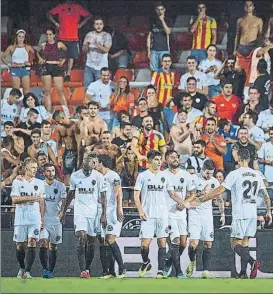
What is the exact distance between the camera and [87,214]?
1337 cm

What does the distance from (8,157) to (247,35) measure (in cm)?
351

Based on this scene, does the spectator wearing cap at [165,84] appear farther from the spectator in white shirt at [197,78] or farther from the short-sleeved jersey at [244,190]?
the short-sleeved jersey at [244,190]

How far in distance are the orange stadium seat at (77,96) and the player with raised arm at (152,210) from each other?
1.62 meters

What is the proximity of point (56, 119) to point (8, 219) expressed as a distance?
A: 1568 millimetres

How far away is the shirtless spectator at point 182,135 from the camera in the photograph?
46.1 ft

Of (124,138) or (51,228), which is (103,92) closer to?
(124,138)

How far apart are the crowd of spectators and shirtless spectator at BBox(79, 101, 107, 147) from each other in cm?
1

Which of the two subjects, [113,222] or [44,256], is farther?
[44,256]

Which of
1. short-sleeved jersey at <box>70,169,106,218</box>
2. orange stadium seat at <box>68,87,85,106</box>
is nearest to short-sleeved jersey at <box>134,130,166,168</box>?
short-sleeved jersey at <box>70,169,106,218</box>

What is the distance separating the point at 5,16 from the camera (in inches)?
583

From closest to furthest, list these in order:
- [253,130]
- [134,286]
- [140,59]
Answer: [134,286], [253,130], [140,59]

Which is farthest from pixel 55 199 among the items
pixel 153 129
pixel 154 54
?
pixel 154 54

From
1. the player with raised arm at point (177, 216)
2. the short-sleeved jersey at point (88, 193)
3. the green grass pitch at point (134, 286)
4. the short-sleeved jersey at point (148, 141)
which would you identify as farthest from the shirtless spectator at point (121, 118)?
the green grass pitch at point (134, 286)

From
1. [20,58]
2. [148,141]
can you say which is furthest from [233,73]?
[20,58]
